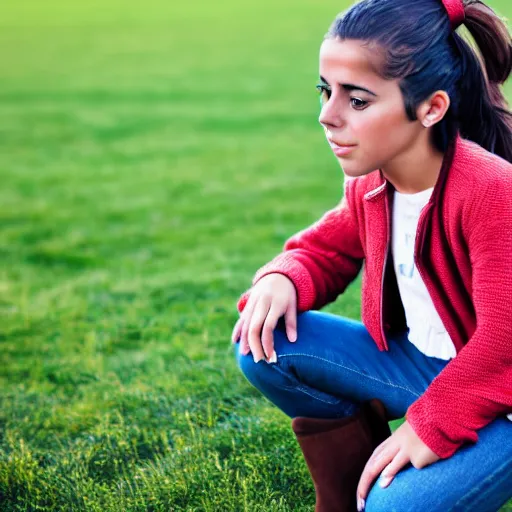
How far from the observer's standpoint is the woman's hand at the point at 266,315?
2352mm

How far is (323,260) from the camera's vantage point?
99.7 inches

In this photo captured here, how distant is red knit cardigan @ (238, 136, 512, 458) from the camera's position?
1.98m

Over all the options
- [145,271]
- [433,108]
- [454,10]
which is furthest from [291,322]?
[145,271]

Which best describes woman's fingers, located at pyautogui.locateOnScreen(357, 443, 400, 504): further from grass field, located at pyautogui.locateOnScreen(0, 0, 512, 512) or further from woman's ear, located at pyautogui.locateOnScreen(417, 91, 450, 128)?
woman's ear, located at pyautogui.locateOnScreen(417, 91, 450, 128)

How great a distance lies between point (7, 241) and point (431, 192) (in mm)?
3886

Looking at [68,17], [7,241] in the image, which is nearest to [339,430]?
[7,241]

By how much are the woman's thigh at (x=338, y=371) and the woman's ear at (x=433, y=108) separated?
26.9 inches

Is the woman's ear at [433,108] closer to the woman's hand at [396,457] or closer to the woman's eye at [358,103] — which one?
the woman's eye at [358,103]

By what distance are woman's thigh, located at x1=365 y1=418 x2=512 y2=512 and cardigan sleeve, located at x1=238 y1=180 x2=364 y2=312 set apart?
2.13 ft

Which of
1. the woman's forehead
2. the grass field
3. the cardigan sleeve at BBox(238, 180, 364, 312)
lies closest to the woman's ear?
the woman's forehead

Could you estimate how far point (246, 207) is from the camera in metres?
6.25

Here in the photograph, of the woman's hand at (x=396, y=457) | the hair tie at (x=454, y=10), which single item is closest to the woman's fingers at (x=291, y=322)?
the woman's hand at (x=396, y=457)

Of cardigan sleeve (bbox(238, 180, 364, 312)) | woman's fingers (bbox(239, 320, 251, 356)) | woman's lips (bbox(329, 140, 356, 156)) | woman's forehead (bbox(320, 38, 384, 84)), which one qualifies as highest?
woman's forehead (bbox(320, 38, 384, 84))

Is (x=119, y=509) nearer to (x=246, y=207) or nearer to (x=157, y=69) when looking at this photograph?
(x=246, y=207)
